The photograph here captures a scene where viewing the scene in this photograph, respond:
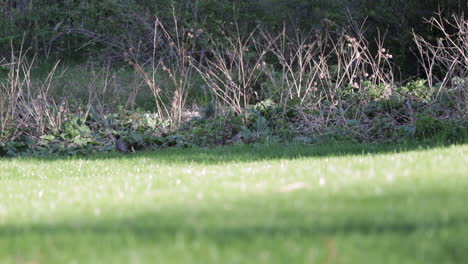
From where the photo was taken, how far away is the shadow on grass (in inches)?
340

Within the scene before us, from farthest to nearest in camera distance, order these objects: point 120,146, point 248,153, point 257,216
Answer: point 120,146 < point 248,153 < point 257,216

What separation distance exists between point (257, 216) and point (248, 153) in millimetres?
5430

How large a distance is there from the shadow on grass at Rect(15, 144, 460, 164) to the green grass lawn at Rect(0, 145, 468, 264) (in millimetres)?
2024

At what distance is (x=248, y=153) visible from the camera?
926cm

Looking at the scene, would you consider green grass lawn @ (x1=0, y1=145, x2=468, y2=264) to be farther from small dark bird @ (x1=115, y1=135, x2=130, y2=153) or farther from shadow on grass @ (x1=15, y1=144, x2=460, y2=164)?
small dark bird @ (x1=115, y1=135, x2=130, y2=153)

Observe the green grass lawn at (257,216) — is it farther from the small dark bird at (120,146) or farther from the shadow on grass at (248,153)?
the small dark bird at (120,146)

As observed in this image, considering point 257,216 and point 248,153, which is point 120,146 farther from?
point 257,216

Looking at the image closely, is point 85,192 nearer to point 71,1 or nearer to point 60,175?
point 60,175

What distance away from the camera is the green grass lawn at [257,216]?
3.17 m

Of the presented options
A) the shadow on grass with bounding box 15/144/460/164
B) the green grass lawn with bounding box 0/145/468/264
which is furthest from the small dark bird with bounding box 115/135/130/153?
the green grass lawn with bounding box 0/145/468/264

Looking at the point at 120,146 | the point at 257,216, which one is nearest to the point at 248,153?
the point at 120,146

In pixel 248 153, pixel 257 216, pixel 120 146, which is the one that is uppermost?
pixel 257 216

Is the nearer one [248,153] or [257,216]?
[257,216]

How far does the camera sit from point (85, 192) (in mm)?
5754
